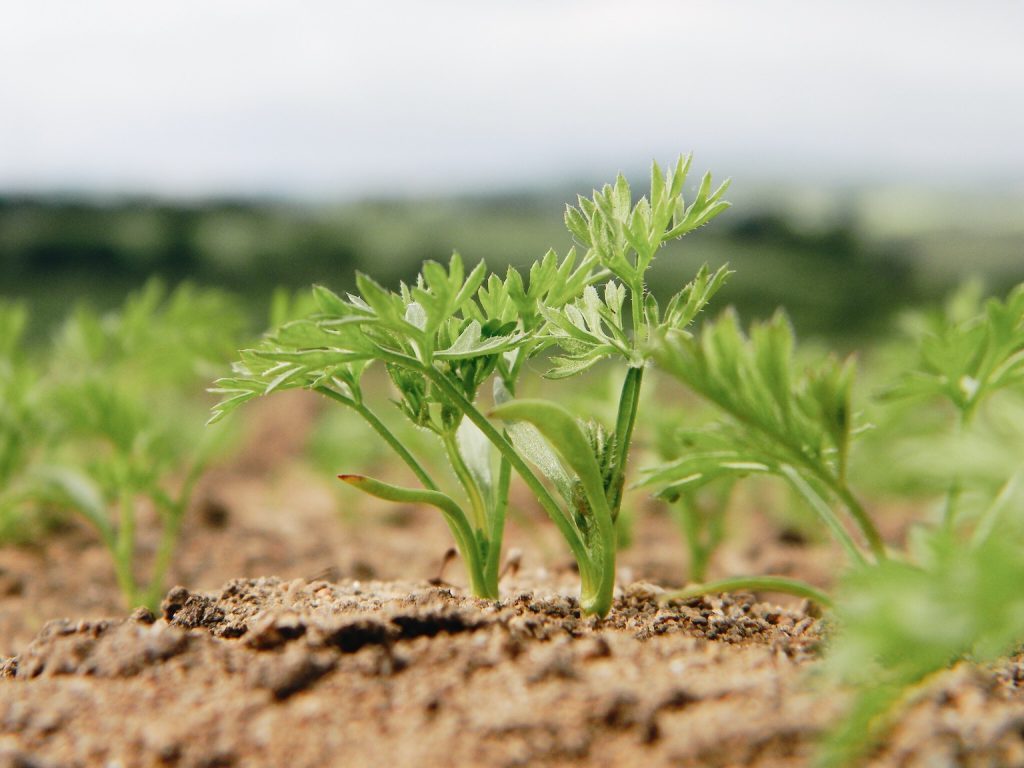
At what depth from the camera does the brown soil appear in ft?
2.47

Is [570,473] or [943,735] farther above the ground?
[570,473]

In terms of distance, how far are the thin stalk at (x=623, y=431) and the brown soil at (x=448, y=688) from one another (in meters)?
0.15

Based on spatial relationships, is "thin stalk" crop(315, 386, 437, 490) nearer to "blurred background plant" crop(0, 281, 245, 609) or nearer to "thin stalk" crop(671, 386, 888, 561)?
"thin stalk" crop(671, 386, 888, 561)

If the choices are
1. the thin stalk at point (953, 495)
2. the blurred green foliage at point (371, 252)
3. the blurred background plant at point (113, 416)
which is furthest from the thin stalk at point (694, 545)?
the blurred green foliage at point (371, 252)

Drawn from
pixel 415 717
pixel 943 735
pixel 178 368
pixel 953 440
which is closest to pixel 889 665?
pixel 943 735

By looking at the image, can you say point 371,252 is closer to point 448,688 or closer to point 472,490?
point 472,490

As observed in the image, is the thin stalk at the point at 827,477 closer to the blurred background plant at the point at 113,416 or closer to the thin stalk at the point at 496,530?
the thin stalk at the point at 496,530

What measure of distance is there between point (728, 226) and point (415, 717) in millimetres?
5945

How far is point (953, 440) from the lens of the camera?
0.85 metres

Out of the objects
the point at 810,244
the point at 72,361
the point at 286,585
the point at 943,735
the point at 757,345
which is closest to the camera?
the point at 943,735

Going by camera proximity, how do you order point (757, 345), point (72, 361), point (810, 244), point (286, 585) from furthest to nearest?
point (810, 244)
point (72, 361)
point (286, 585)
point (757, 345)

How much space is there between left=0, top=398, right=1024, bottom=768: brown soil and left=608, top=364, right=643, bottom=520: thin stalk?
6.1 inches

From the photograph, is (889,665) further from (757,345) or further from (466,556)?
(466,556)

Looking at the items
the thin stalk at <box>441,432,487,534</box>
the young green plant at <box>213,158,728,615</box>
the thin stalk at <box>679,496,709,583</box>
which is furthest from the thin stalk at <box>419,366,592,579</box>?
the thin stalk at <box>679,496,709,583</box>
